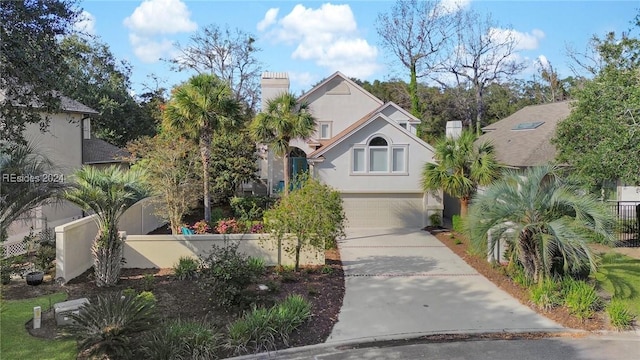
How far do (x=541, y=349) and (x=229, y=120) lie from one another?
13.7m

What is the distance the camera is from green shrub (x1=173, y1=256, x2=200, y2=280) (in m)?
12.6

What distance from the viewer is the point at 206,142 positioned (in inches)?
739

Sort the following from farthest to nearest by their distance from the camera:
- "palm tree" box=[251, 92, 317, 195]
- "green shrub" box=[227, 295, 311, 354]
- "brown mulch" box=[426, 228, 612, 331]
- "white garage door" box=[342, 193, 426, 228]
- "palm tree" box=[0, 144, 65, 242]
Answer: "white garage door" box=[342, 193, 426, 228] < "palm tree" box=[251, 92, 317, 195] < "brown mulch" box=[426, 228, 612, 331] < "palm tree" box=[0, 144, 65, 242] < "green shrub" box=[227, 295, 311, 354]

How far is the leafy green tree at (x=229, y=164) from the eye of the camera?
80.6 feet

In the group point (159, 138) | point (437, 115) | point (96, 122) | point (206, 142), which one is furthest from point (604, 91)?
point (437, 115)

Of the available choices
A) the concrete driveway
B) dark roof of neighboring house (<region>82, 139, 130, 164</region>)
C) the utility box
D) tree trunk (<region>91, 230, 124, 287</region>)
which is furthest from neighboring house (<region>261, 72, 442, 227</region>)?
the utility box

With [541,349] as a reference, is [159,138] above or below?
above

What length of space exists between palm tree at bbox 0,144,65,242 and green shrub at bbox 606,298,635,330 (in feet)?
40.9

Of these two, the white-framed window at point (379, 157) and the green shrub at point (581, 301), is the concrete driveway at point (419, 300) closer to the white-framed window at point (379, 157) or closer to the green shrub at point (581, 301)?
the green shrub at point (581, 301)

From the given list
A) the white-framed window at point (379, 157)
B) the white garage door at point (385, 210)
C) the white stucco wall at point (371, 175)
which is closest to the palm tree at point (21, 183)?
the white stucco wall at point (371, 175)

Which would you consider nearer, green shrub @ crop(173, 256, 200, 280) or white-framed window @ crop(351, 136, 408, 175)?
green shrub @ crop(173, 256, 200, 280)

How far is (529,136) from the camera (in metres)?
22.8

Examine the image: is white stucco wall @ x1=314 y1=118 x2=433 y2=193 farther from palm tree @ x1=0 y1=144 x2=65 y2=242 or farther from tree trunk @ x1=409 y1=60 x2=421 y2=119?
tree trunk @ x1=409 y1=60 x2=421 y2=119

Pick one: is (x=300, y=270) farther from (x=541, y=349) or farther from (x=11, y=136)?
(x=11, y=136)
